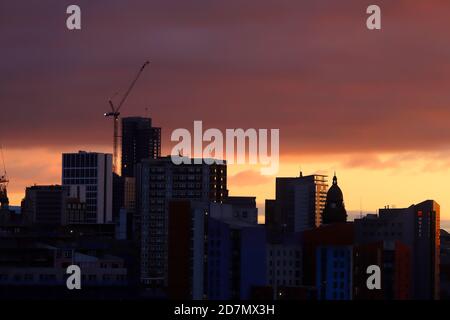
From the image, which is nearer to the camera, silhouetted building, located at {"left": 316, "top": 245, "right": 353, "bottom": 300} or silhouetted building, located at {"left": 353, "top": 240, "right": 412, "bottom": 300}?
silhouetted building, located at {"left": 316, "top": 245, "right": 353, "bottom": 300}

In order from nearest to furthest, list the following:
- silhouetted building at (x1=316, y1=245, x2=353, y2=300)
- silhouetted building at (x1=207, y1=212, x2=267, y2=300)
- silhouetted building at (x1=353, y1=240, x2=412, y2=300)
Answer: silhouetted building at (x1=316, y1=245, x2=353, y2=300), silhouetted building at (x1=207, y1=212, x2=267, y2=300), silhouetted building at (x1=353, y1=240, x2=412, y2=300)

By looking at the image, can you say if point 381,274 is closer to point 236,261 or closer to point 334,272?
point 334,272

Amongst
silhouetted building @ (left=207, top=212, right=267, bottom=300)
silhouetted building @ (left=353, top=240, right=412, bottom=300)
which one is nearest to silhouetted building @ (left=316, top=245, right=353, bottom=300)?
silhouetted building @ (left=353, top=240, right=412, bottom=300)

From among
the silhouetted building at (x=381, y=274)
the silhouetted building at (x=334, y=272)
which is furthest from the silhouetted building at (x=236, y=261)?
the silhouetted building at (x=381, y=274)

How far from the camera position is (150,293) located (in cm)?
19575

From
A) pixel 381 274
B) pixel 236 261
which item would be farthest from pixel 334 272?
pixel 236 261

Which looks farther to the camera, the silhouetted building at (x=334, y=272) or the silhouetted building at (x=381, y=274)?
the silhouetted building at (x=381, y=274)

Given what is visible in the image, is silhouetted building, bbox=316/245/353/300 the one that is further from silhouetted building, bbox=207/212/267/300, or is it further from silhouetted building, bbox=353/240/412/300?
silhouetted building, bbox=207/212/267/300

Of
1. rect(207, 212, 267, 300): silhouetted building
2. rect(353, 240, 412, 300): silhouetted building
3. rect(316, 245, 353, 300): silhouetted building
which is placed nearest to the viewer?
rect(316, 245, 353, 300): silhouetted building

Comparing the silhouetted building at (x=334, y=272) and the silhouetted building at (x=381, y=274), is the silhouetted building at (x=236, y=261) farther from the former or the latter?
the silhouetted building at (x=381, y=274)

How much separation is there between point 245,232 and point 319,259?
1130cm
